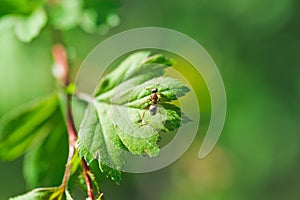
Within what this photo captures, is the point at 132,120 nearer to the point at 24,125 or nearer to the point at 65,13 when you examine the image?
the point at 24,125

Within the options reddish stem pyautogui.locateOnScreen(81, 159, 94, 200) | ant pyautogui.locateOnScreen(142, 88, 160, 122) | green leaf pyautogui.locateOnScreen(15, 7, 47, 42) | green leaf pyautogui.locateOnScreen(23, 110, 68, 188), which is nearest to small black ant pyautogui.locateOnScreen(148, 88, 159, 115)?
ant pyautogui.locateOnScreen(142, 88, 160, 122)

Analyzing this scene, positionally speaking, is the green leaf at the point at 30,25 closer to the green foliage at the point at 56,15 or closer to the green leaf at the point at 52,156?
the green foliage at the point at 56,15

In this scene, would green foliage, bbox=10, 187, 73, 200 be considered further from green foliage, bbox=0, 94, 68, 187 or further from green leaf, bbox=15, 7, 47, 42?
green leaf, bbox=15, 7, 47, 42

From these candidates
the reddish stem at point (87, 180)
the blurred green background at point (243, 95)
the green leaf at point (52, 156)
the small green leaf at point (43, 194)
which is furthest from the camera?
the blurred green background at point (243, 95)

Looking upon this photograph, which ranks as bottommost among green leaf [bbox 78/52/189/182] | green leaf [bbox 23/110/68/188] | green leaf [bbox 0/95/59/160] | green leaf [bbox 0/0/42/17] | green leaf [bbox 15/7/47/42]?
green leaf [bbox 78/52/189/182]

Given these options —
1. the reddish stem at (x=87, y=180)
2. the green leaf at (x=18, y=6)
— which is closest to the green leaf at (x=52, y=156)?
the green leaf at (x=18, y=6)

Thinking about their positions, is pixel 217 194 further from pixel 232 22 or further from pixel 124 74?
pixel 124 74
